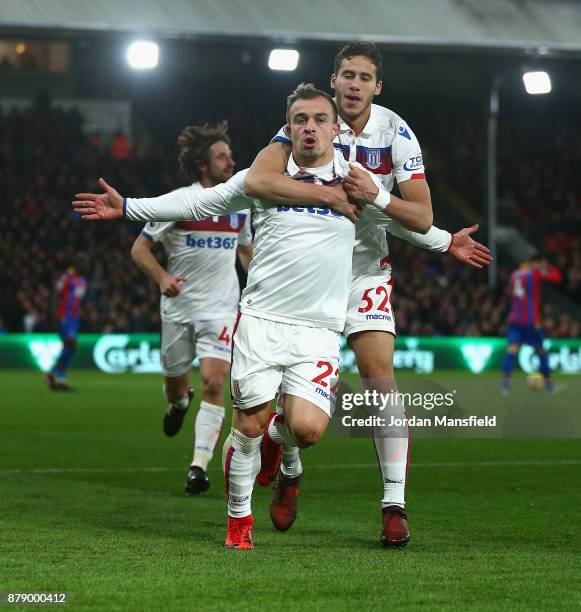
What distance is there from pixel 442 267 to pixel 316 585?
27.1 m

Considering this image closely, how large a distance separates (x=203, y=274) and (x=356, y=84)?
2.83 m

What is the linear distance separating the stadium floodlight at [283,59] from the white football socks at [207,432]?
13.2m

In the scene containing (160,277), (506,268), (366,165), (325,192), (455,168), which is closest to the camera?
(325,192)

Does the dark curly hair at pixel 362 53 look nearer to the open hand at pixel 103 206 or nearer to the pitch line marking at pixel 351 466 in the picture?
the open hand at pixel 103 206

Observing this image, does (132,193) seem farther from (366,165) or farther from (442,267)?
(366,165)

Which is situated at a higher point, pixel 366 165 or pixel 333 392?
pixel 366 165

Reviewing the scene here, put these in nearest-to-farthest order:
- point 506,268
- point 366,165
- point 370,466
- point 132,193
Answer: point 366,165 < point 370,466 < point 132,193 < point 506,268

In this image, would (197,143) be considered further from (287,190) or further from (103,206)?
(287,190)

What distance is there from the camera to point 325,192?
5746 mm

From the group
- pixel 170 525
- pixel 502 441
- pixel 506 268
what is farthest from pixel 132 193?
pixel 170 525

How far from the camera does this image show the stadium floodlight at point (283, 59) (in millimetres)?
20875

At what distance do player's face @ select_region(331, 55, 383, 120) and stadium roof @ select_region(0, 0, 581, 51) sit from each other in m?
13.7

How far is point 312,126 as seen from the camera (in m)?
5.76

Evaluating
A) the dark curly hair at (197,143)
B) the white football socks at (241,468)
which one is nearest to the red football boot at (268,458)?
the white football socks at (241,468)
